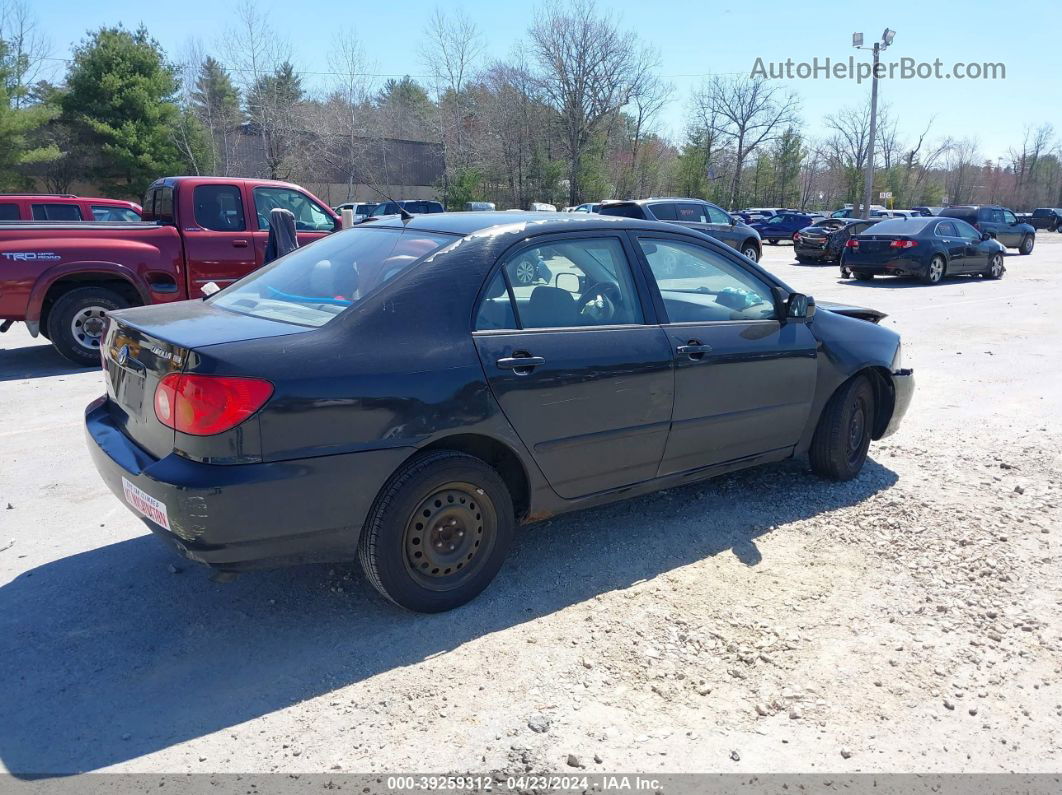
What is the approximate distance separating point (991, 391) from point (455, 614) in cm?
643

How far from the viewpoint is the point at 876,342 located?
16.8 feet

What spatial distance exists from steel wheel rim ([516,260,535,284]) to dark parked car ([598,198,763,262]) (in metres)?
15.6

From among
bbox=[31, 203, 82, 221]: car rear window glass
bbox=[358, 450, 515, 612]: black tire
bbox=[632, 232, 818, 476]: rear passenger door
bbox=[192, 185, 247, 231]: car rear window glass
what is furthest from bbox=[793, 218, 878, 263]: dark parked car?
bbox=[358, 450, 515, 612]: black tire

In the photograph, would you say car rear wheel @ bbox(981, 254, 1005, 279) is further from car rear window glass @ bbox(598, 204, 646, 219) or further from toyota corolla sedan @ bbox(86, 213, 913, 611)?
toyota corolla sedan @ bbox(86, 213, 913, 611)

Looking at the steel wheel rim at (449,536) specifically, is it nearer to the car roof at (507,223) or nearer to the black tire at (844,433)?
the car roof at (507,223)

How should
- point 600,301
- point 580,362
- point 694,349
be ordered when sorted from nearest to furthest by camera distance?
Answer: point 580,362 < point 600,301 < point 694,349

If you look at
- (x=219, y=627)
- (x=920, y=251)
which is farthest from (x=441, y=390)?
(x=920, y=251)

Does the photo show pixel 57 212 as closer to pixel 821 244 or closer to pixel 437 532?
pixel 437 532

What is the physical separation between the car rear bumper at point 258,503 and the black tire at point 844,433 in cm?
290

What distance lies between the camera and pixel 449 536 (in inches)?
Answer: 138

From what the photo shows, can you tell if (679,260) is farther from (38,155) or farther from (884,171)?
(884,171)

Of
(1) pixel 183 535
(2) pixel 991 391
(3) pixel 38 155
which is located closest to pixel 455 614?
(1) pixel 183 535

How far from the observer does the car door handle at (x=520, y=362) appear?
3514 mm

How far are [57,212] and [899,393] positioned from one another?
14.7 metres
